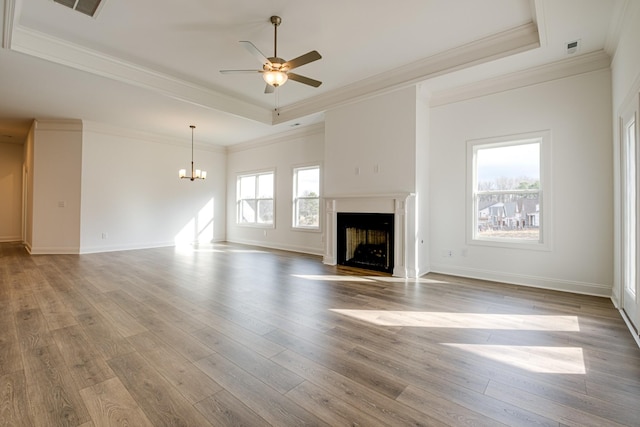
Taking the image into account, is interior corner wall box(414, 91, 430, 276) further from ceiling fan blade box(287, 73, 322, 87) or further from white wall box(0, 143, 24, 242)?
white wall box(0, 143, 24, 242)

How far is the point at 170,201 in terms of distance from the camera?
8266 mm

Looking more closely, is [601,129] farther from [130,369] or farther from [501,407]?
[130,369]

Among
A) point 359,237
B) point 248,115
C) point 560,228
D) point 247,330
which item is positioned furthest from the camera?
point 248,115

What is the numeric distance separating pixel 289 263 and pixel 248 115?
3196 millimetres

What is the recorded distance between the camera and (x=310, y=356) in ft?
7.23

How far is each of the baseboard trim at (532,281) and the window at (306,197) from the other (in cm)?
305

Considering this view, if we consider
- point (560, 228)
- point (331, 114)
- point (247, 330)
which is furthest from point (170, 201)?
point (560, 228)

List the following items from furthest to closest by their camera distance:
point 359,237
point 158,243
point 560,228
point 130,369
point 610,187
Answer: point 158,243, point 359,237, point 560,228, point 610,187, point 130,369

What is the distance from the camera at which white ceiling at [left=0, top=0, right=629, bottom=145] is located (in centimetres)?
324

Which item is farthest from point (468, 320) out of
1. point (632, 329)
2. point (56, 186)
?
point (56, 186)

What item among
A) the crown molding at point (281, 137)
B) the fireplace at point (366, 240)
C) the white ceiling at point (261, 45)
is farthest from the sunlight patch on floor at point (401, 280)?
the crown molding at point (281, 137)

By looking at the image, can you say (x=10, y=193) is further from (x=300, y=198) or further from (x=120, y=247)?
(x=300, y=198)

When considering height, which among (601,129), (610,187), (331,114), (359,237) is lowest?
(359,237)

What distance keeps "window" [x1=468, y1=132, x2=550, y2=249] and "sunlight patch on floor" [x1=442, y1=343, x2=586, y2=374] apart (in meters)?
2.25
